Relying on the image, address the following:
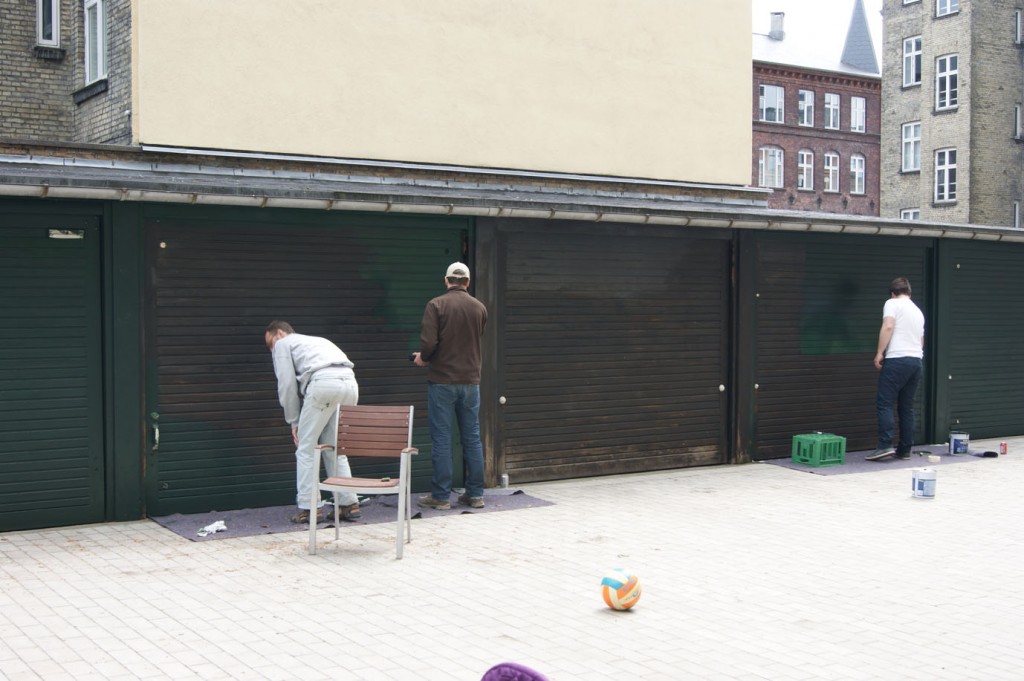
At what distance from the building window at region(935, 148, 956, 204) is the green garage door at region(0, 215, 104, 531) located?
4344 cm

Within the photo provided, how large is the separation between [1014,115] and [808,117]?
51.8ft

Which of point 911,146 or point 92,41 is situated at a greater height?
point 911,146

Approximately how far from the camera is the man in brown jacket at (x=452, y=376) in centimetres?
1006

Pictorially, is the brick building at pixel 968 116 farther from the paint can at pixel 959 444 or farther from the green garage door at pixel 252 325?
the green garage door at pixel 252 325

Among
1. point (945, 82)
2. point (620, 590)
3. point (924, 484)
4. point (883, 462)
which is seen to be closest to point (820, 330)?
point (883, 462)

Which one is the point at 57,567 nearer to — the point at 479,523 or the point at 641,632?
the point at 479,523

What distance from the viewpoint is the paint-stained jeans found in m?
9.30

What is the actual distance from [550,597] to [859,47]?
214 ft

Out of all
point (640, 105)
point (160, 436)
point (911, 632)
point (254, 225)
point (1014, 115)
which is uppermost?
point (1014, 115)

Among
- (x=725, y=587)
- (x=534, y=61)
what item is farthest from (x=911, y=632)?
(x=534, y=61)

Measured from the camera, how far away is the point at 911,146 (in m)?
50.4

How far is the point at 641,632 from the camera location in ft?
21.5

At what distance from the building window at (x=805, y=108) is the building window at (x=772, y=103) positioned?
1.26m

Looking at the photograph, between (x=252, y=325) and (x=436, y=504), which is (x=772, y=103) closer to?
(x=436, y=504)
